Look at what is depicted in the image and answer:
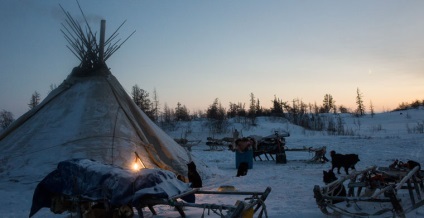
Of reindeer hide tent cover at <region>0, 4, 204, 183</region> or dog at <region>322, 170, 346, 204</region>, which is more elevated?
reindeer hide tent cover at <region>0, 4, 204, 183</region>

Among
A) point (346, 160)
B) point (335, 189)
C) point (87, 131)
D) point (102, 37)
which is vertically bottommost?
point (335, 189)

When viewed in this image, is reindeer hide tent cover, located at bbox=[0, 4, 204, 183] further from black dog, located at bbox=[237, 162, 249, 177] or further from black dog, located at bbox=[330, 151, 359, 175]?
black dog, located at bbox=[330, 151, 359, 175]

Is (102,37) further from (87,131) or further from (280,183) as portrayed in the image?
(280,183)

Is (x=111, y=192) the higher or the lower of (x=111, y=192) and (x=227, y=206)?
the higher

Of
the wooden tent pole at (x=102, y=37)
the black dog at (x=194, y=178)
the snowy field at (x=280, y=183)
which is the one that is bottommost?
the snowy field at (x=280, y=183)

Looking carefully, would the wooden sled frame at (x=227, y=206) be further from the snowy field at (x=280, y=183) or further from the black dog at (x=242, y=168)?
the black dog at (x=242, y=168)

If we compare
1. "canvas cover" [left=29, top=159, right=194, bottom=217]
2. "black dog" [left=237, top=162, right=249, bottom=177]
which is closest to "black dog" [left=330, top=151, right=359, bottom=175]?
"black dog" [left=237, top=162, right=249, bottom=177]

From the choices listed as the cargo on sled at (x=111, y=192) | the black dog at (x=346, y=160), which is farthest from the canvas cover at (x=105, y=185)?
the black dog at (x=346, y=160)

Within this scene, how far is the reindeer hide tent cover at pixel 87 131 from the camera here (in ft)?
29.7

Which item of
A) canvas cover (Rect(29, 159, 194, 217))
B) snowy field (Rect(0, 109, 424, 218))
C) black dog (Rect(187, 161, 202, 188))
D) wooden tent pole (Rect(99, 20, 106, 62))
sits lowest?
snowy field (Rect(0, 109, 424, 218))

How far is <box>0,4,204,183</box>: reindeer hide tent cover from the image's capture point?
9.04 meters

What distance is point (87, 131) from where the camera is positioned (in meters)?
9.70

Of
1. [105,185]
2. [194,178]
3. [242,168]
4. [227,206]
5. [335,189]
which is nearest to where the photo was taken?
[227,206]

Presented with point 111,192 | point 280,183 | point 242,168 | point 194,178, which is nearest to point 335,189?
point 280,183
